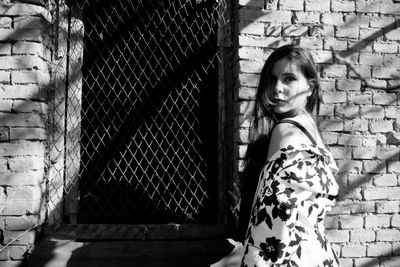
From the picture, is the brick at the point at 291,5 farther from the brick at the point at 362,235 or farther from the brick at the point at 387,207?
the brick at the point at 362,235

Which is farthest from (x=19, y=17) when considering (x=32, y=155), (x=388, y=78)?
(x=388, y=78)

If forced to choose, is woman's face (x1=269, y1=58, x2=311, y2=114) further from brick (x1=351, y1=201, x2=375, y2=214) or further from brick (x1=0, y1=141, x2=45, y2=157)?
brick (x1=0, y1=141, x2=45, y2=157)

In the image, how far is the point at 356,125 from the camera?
3500 mm

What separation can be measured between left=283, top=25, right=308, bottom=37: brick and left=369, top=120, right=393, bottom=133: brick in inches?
31.4

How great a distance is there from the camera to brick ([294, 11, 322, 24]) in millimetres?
3463

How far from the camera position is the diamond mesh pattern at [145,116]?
134 inches

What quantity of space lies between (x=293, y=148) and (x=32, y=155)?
5.95 ft

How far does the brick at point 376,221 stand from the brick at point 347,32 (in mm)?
1265

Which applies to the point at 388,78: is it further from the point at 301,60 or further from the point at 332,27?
the point at 301,60

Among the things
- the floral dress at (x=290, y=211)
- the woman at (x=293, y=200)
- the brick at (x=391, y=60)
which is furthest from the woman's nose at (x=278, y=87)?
the brick at (x=391, y=60)

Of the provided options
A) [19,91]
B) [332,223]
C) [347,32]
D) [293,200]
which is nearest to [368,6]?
[347,32]

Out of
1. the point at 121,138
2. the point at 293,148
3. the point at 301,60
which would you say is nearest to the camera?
the point at 293,148

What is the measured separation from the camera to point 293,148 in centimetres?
194

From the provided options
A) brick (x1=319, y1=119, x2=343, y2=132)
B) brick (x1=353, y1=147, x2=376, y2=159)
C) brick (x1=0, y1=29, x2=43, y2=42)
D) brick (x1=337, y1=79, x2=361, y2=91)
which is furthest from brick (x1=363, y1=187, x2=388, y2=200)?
brick (x1=0, y1=29, x2=43, y2=42)
